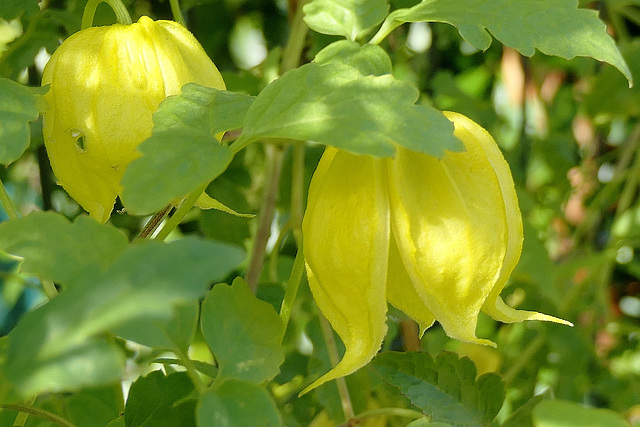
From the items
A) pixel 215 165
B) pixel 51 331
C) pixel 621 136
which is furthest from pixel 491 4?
pixel 621 136

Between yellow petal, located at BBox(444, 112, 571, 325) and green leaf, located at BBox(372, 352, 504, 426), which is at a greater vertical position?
yellow petal, located at BBox(444, 112, 571, 325)

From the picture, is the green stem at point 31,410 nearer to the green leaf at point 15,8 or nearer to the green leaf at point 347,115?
the green leaf at point 347,115

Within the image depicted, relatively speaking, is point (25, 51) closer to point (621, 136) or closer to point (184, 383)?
point (184, 383)

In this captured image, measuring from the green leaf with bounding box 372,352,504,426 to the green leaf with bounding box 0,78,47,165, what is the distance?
11.4 inches

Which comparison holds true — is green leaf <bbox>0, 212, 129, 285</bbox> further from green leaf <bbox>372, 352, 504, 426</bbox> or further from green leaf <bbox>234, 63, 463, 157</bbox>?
green leaf <bbox>372, 352, 504, 426</bbox>

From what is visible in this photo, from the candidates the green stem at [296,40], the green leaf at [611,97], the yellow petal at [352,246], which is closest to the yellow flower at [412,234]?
the yellow petal at [352,246]

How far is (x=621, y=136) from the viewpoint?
1735mm

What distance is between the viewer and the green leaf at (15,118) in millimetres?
435

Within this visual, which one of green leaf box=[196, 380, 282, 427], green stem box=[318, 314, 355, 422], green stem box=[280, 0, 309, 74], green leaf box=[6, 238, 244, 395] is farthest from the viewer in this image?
green stem box=[280, 0, 309, 74]

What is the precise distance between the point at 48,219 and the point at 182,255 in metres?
0.13

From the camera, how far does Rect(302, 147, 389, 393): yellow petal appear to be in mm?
446

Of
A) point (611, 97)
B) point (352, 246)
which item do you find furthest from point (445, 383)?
point (611, 97)

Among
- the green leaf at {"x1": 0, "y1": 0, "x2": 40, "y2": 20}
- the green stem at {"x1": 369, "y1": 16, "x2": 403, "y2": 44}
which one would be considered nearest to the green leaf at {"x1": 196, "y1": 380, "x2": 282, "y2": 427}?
the green stem at {"x1": 369, "y1": 16, "x2": 403, "y2": 44}

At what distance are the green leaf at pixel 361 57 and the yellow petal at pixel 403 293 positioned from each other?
12 centimetres
